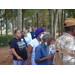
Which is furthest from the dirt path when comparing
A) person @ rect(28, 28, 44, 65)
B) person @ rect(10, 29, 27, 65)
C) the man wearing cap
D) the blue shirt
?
the man wearing cap

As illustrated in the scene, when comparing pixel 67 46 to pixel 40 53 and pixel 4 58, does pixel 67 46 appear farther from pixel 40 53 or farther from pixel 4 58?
pixel 4 58

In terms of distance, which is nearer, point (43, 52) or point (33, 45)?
point (43, 52)

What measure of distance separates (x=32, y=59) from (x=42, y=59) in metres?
0.80

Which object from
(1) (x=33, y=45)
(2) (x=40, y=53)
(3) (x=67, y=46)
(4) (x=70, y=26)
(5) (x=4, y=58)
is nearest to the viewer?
(3) (x=67, y=46)

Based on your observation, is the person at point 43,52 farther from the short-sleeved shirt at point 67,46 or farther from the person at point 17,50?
the person at point 17,50

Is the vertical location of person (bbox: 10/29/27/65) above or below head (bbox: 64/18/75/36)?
below

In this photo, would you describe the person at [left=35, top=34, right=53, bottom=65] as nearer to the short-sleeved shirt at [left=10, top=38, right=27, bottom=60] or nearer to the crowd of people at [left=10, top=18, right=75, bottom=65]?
the crowd of people at [left=10, top=18, right=75, bottom=65]

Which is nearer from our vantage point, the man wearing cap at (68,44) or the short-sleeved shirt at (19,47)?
the man wearing cap at (68,44)

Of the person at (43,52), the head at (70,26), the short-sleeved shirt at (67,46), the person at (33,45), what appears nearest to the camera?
the short-sleeved shirt at (67,46)

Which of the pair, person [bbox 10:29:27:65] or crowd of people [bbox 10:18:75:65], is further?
person [bbox 10:29:27:65]

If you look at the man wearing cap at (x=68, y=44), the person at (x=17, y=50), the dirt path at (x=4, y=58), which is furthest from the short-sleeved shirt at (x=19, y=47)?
the man wearing cap at (x=68, y=44)

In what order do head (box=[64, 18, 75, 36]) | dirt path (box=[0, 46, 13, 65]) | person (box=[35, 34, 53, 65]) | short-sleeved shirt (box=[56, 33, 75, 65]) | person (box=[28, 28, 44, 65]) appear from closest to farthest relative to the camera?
short-sleeved shirt (box=[56, 33, 75, 65])
head (box=[64, 18, 75, 36])
person (box=[35, 34, 53, 65])
person (box=[28, 28, 44, 65])
dirt path (box=[0, 46, 13, 65])

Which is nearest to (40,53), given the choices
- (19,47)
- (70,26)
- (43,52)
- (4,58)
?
(43,52)

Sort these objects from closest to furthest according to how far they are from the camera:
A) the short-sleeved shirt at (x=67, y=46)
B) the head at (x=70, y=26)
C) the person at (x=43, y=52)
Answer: the short-sleeved shirt at (x=67, y=46) → the head at (x=70, y=26) → the person at (x=43, y=52)
